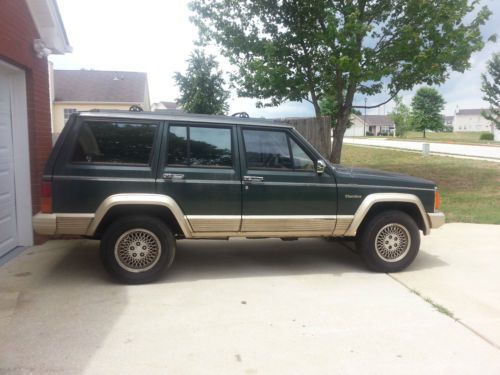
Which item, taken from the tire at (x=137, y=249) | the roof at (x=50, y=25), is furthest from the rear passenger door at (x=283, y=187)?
Answer: the roof at (x=50, y=25)

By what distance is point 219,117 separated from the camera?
545 cm

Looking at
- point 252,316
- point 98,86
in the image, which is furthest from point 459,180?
point 98,86

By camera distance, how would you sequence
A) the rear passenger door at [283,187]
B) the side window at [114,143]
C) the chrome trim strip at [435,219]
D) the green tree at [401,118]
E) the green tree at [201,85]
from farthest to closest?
the green tree at [401,118] → the green tree at [201,85] → the chrome trim strip at [435,219] → the rear passenger door at [283,187] → the side window at [114,143]

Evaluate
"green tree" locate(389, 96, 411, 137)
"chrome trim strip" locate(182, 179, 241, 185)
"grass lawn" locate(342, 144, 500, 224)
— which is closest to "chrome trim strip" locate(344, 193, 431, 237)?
"chrome trim strip" locate(182, 179, 241, 185)

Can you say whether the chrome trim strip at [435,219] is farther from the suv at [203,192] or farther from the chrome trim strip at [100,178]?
the chrome trim strip at [100,178]

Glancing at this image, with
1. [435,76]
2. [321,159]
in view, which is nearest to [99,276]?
[321,159]

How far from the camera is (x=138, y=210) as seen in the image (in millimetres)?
5027

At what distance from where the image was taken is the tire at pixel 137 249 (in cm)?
496

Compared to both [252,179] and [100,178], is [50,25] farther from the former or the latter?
[252,179]

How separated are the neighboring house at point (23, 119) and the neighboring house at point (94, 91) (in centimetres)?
2987

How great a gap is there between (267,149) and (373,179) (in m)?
1.37

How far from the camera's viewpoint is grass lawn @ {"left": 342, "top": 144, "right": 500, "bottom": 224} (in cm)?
943

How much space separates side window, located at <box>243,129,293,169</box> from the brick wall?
3165 millimetres

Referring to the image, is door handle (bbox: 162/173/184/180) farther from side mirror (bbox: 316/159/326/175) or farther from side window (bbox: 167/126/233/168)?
→ side mirror (bbox: 316/159/326/175)
